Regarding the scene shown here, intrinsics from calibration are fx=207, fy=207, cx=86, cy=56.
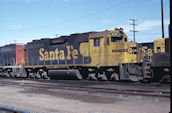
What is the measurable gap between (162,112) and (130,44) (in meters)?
8.89

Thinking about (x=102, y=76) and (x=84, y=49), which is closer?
(x=102, y=76)

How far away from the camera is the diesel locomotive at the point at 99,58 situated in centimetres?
1416

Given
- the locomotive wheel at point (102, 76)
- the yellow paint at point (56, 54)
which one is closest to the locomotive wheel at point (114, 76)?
the locomotive wheel at point (102, 76)

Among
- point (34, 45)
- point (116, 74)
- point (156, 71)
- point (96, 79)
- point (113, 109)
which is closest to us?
point (113, 109)

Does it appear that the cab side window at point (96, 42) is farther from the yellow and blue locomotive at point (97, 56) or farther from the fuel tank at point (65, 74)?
the fuel tank at point (65, 74)

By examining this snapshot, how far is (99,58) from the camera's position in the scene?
1602 cm

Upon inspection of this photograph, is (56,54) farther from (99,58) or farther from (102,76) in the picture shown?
(102,76)

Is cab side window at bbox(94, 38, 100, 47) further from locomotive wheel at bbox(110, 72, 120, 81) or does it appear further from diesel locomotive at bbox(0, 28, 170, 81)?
locomotive wheel at bbox(110, 72, 120, 81)

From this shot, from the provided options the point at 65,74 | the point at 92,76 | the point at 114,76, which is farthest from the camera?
the point at 65,74

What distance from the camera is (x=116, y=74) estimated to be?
15336mm

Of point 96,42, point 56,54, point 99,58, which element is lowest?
point 99,58

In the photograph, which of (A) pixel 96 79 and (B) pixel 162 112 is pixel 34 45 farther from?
(B) pixel 162 112

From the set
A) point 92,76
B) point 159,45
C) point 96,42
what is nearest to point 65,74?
point 92,76

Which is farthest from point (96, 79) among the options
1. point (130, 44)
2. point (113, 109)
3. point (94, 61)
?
point (113, 109)
